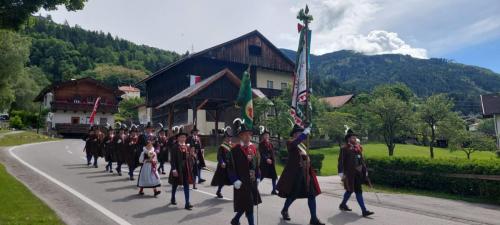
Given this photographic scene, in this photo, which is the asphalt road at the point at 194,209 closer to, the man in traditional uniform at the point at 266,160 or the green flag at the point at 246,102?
the man in traditional uniform at the point at 266,160

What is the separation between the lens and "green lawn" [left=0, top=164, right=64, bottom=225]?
8.04 m

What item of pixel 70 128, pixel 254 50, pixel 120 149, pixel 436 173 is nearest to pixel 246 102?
pixel 436 173

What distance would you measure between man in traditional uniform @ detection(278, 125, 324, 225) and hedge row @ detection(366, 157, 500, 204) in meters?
7.58

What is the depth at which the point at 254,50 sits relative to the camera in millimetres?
48719

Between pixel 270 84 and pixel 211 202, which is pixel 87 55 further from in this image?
pixel 211 202

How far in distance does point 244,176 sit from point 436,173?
1012 centimetres

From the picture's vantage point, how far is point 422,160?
15.6 meters

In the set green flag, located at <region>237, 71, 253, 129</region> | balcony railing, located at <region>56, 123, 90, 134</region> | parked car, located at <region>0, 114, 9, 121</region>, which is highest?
parked car, located at <region>0, 114, 9, 121</region>

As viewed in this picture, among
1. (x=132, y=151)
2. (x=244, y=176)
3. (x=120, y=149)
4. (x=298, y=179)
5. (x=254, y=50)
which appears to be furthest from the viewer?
(x=254, y=50)

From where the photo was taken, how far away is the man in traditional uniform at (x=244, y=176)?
23.6 feet

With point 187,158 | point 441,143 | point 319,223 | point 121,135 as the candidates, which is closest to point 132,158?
point 121,135

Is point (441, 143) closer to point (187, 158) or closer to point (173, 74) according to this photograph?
point (173, 74)

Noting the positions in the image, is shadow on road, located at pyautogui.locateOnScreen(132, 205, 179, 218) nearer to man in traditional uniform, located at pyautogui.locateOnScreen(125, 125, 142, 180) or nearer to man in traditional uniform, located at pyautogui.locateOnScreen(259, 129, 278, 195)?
man in traditional uniform, located at pyautogui.locateOnScreen(259, 129, 278, 195)

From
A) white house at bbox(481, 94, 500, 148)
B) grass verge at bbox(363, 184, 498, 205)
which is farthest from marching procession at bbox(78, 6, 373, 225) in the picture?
white house at bbox(481, 94, 500, 148)
